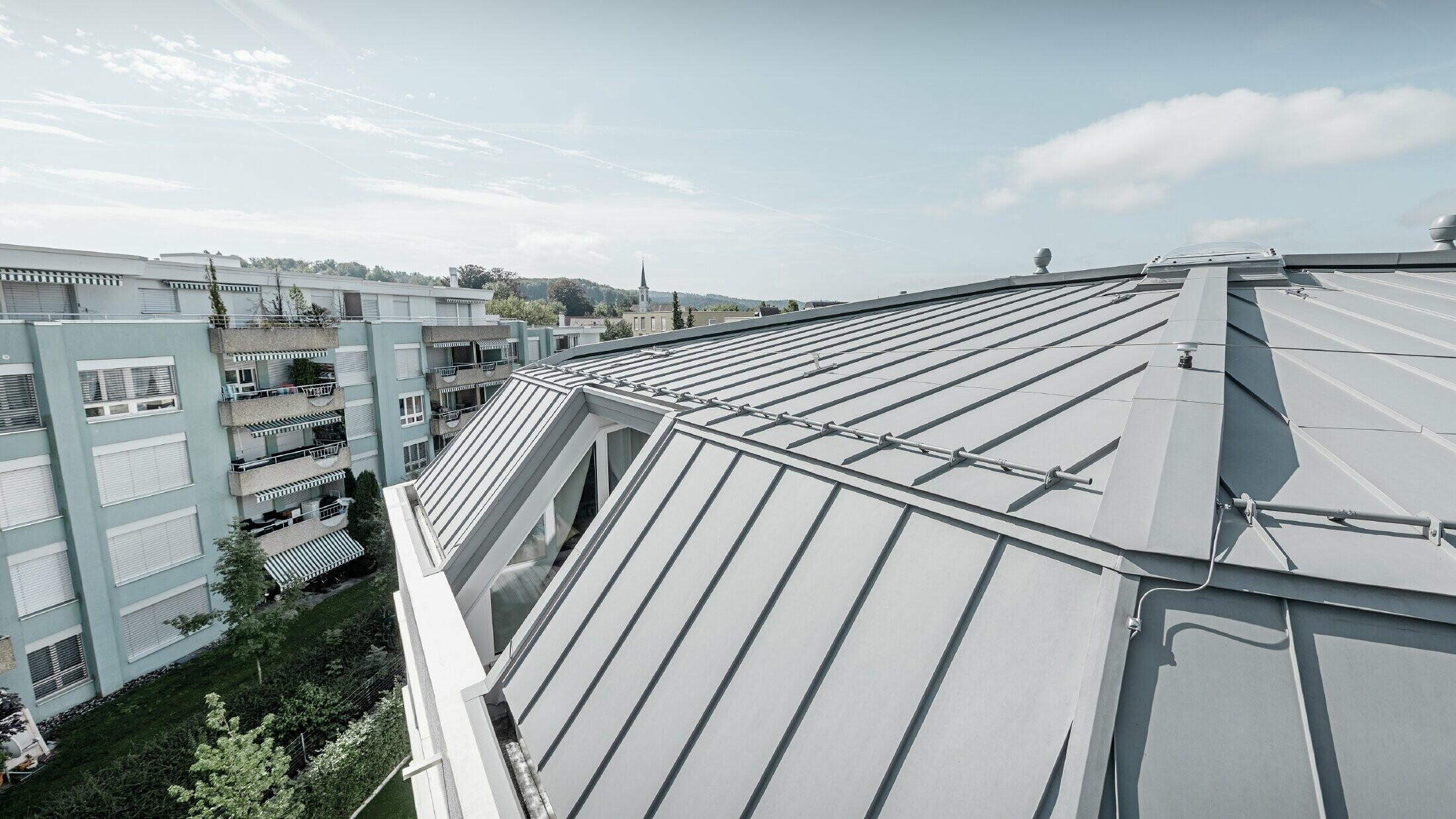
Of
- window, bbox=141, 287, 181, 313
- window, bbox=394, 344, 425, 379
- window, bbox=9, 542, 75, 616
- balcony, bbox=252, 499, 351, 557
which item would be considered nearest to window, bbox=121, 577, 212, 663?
window, bbox=9, 542, 75, 616

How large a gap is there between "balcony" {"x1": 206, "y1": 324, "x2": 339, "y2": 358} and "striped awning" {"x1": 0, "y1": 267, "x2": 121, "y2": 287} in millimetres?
5056

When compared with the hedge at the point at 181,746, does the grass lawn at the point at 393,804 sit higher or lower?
lower

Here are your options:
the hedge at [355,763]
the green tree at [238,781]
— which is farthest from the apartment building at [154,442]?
the green tree at [238,781]

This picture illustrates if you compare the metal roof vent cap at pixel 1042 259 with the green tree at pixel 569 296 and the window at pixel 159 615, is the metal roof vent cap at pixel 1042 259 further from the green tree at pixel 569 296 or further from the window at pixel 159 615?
the green tree at pixel 569 296

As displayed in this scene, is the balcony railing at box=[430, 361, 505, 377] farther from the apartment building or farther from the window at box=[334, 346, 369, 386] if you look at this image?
the window at box=[334, 346, 369, 386]

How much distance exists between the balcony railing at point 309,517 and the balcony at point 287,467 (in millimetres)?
1801

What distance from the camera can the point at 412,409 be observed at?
35.9 m

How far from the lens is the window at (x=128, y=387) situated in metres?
21.1

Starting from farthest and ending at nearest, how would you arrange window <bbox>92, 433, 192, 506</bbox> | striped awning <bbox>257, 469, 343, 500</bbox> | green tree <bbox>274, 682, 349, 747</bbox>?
striped awning <bbox>257, 469, 343, 500</bbox> → window <bbox>92, 433, 192, 506</bbox> → green tree <bbox>274, 682, 349, 747</bbox>

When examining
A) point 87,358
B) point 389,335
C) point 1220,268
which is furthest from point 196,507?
point 1220,268

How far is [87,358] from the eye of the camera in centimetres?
2086

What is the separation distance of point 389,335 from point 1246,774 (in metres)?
38.7

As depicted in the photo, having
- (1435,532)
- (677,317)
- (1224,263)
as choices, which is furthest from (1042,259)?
(677,317)

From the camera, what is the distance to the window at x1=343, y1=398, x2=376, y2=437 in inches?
1251
